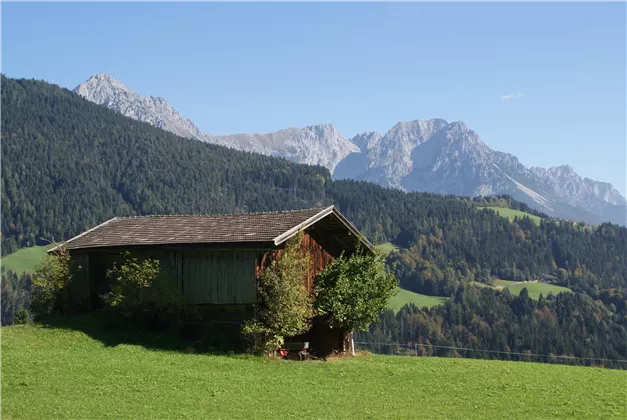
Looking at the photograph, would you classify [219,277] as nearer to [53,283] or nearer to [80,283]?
[80,283]

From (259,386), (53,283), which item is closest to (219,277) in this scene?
(259,386)

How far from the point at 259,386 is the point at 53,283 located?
718 inches

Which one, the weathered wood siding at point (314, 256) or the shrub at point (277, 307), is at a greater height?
the weathered wood siding at point (314, 256)

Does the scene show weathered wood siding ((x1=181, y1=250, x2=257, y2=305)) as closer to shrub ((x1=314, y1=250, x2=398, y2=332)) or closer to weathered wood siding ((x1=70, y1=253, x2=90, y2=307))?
shrub ((x1=314, y1=250, x2=398, y2=332))

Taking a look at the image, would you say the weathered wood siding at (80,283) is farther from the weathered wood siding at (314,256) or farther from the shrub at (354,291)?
the shrub at (354,291)

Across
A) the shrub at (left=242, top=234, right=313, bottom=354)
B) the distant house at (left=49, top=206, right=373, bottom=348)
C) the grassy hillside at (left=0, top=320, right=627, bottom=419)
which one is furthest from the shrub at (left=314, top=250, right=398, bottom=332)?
the grassy hillside at (left=0, top=320, right=627, bottom=419)

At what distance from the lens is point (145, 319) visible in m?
34.7

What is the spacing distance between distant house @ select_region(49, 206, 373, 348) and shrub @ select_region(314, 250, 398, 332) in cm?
101

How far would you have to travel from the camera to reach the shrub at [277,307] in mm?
31766

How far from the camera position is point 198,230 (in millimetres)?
36188

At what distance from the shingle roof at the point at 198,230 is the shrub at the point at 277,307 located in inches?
69.3

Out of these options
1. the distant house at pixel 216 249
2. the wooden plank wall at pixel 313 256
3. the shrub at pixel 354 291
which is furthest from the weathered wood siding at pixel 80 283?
the shrub at pixel 354 291

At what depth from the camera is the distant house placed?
33188mm

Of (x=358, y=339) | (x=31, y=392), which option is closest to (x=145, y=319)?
(x=31, y=392)
